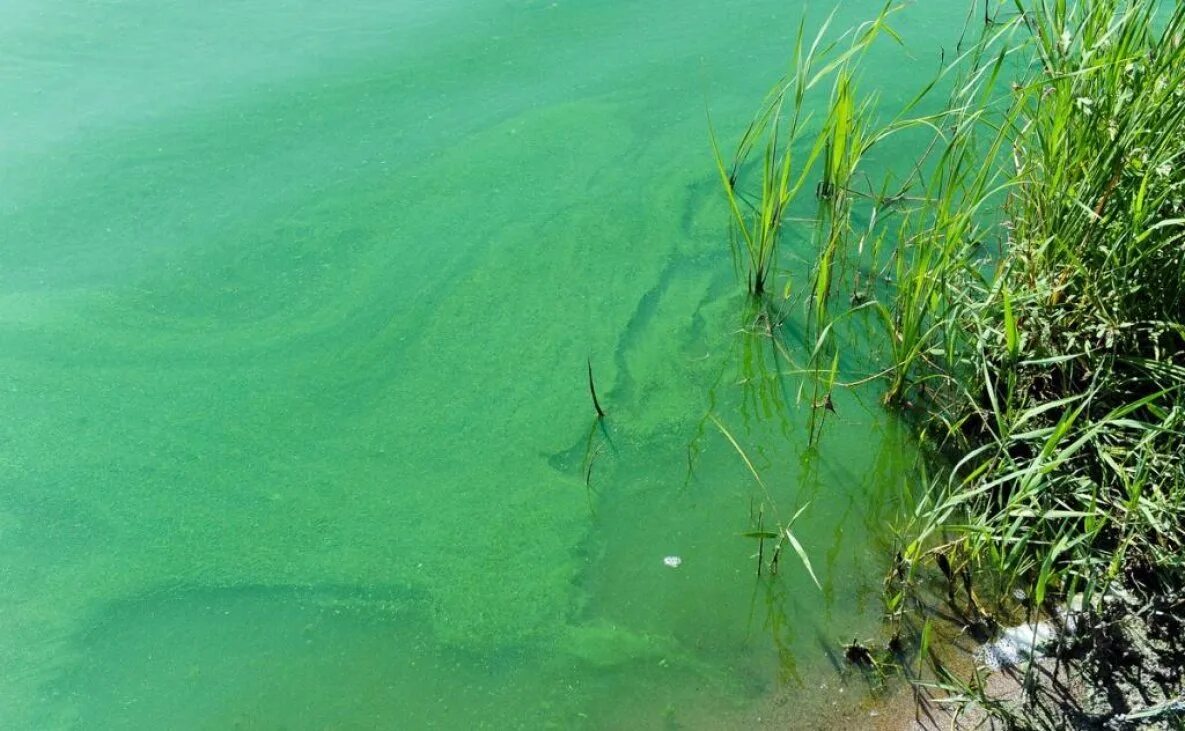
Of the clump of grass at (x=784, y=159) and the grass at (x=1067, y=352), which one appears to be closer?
the grass at (x=1067, y=352)

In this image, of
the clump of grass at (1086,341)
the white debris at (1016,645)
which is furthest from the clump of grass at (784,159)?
the white debris at (1016,645)

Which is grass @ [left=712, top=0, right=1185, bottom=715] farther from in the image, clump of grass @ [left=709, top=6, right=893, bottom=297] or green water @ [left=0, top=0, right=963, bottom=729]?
green water @ [left=0, top=0, right=963, bottom=729]

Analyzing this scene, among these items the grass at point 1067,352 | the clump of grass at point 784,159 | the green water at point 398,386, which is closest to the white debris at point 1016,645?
the grass at point 1067,352

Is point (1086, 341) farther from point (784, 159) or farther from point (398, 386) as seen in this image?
point (398, 386)

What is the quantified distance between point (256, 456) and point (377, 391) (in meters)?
0.24

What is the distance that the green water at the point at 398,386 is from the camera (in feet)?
4.74

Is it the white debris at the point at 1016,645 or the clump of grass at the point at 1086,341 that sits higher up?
the clump of grass at the point at 1086,341

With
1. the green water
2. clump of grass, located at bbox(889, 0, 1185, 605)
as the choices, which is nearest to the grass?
clump of grass, located at bbox(889, 0, 1185, 605)

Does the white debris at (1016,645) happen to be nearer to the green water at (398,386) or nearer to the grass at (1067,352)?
the grass at (1067,352)

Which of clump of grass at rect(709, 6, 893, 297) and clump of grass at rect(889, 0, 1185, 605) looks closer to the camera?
clump of grass at rect(889, 0, 1185, 605)

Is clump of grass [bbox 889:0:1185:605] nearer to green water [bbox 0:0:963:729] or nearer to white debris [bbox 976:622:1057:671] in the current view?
white debris [bbox 976:622:1057:671]

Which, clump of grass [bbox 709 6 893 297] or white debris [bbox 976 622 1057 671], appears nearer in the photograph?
white debris [bbox 976 622 1057 671]

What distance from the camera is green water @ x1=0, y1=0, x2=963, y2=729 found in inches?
56.8

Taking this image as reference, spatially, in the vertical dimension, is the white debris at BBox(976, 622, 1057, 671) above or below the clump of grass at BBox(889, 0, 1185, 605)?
below
